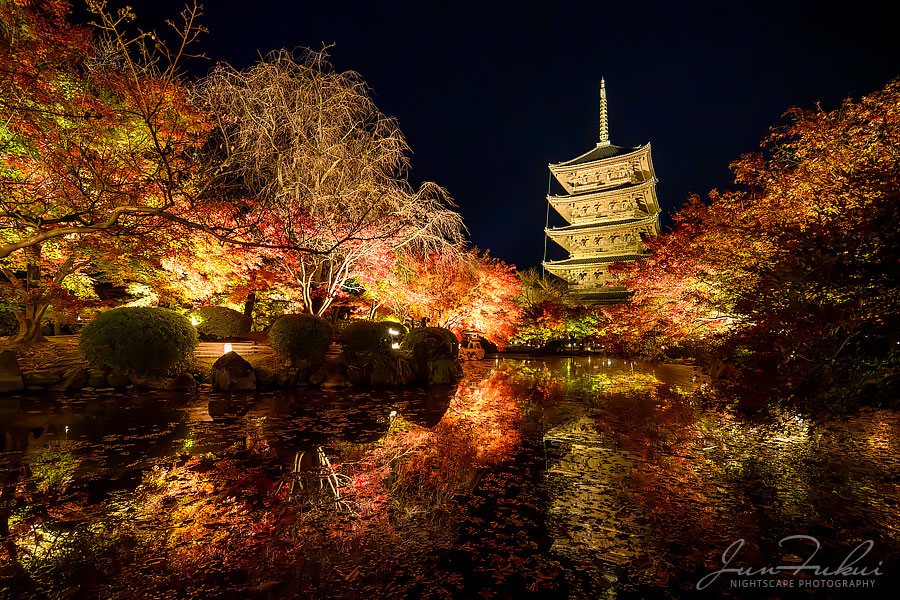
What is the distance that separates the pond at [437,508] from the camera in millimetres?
2641

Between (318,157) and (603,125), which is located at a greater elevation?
(603,125)

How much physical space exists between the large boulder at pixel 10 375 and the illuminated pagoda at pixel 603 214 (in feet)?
104

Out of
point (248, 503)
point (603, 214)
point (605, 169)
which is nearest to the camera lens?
point (248, 503)

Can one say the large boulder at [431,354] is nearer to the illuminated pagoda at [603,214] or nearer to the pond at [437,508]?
the pond at [437,508]

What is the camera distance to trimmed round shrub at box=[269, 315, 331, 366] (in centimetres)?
1103

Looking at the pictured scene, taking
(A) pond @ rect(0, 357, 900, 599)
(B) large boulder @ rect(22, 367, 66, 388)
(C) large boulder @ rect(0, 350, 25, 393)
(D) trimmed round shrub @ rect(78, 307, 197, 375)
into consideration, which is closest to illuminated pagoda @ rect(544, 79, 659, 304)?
(A) pond @ rect(0, 357, 900, 599)

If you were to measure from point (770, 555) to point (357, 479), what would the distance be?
3704 millimetres

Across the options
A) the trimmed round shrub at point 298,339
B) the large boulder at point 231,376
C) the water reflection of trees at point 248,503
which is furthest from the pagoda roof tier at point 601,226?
the large boulder at point 231,376

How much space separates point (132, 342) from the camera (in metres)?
9.35

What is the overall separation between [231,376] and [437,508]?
816 centimetres

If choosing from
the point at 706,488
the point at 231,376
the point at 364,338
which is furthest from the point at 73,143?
the point at 706,488

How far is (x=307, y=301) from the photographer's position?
12.8 meters

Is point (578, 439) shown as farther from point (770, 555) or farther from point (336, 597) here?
point (336, 597)

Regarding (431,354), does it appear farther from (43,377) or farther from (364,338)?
(43,377)
